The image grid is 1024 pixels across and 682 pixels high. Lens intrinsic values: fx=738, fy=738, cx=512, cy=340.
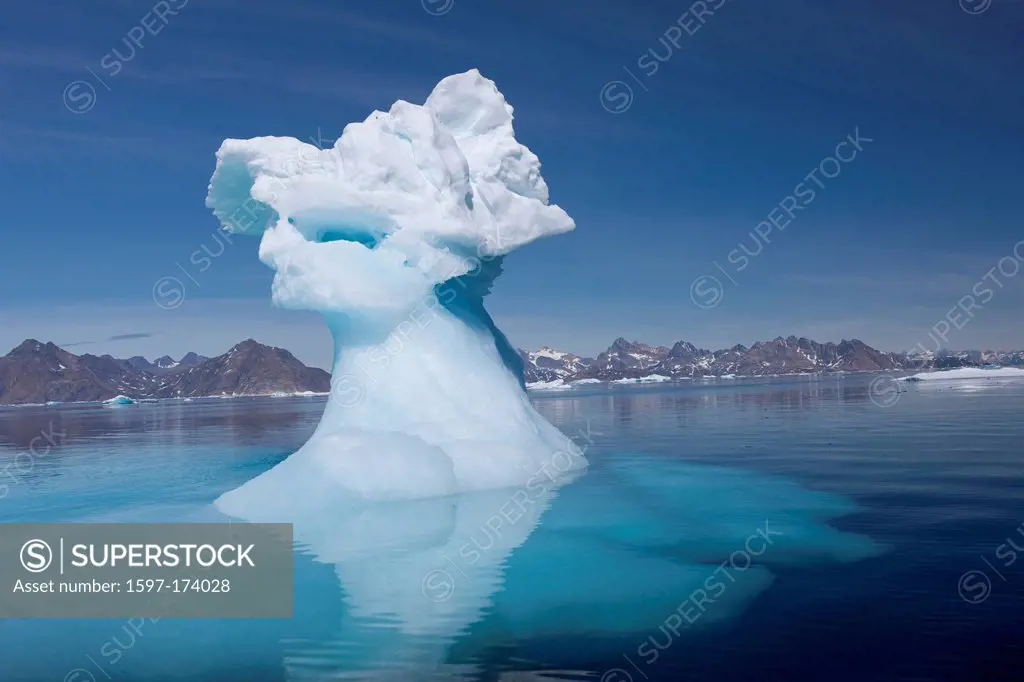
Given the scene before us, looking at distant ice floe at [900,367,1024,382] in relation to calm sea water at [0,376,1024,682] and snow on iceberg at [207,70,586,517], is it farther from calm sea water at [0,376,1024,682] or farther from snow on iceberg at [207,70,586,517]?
snow on iceberg at [207,70,586,517]

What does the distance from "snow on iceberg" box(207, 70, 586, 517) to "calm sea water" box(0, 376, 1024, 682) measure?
1.53 metres

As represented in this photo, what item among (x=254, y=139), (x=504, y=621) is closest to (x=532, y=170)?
(x=254, y=139)

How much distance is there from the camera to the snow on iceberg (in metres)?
16.4

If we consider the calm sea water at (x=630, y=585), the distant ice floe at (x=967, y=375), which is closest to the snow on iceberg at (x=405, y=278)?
the calm sea water at (x=630, y=585)

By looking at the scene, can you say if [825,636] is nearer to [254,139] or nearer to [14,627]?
[14,627]

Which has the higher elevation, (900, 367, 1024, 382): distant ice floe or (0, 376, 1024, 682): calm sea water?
(900, 367, 1024, 382): distant ice floe

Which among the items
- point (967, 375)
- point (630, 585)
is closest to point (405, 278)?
point (630, 585)

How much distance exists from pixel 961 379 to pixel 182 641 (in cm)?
8900

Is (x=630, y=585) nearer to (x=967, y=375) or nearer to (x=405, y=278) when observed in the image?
(x=405, y=278)

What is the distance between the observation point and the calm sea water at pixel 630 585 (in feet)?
22.3

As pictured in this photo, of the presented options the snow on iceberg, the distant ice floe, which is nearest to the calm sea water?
the snow on iceberg

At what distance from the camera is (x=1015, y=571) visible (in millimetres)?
9070

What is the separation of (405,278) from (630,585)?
1024cm

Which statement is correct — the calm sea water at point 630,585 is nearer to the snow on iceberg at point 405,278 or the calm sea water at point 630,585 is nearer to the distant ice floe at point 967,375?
the snow on iceberg at point 405,278
